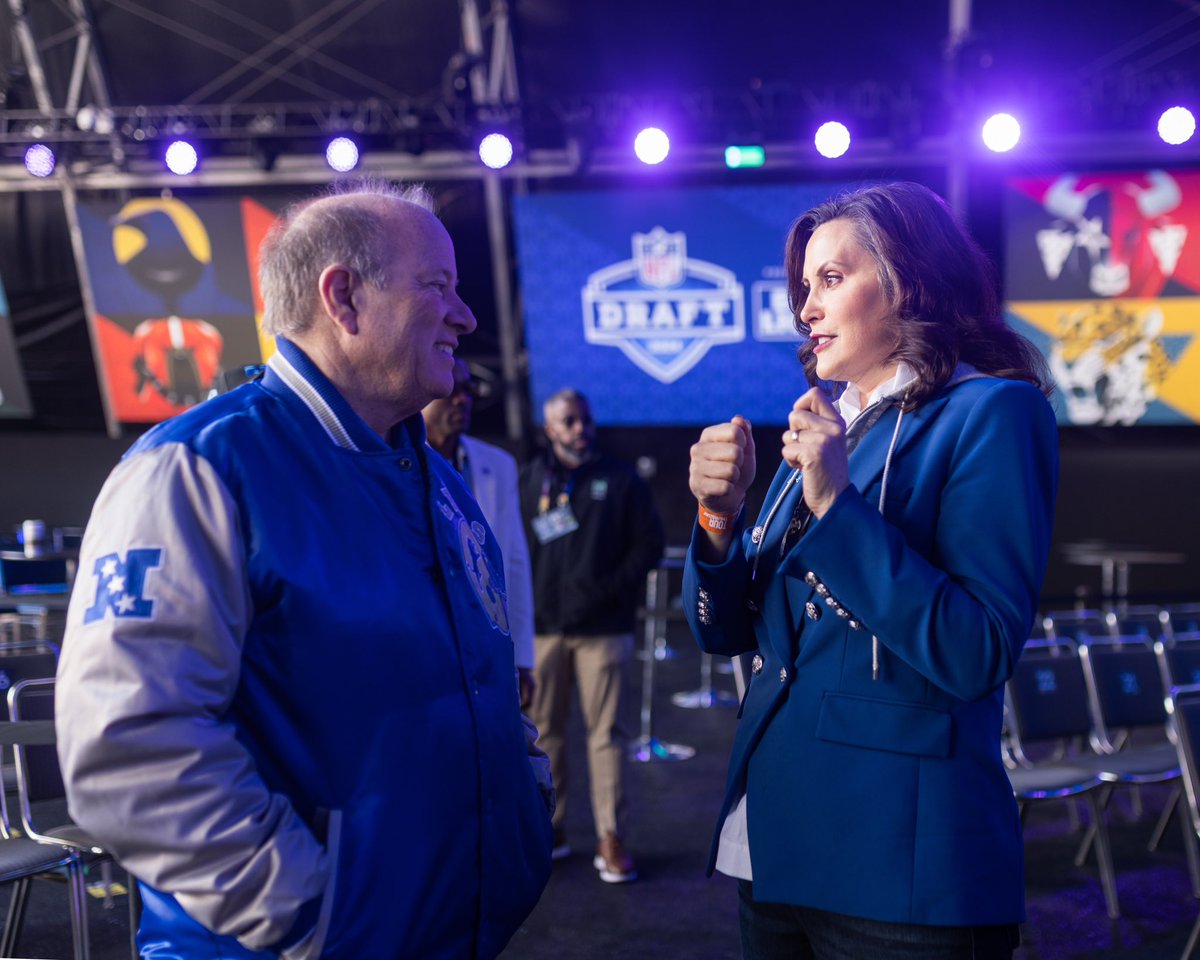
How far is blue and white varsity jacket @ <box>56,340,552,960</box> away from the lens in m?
1.17

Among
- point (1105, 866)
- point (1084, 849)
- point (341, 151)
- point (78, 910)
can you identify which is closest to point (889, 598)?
point (78, 910)

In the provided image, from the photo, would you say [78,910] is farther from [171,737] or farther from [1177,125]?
[1177,125]

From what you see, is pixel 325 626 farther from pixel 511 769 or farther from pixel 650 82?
pixel 650 82

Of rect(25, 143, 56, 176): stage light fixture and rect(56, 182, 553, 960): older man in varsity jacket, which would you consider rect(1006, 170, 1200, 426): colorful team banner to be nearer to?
rect(25, 143, 56, 176): stage light fixture

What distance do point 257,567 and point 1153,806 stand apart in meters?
5.13

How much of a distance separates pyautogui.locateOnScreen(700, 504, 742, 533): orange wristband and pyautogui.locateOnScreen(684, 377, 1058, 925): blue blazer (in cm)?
16

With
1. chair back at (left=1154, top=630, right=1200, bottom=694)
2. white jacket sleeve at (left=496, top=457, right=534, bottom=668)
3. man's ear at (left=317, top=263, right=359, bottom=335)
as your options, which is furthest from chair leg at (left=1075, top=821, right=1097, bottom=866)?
man's ear at (left=317, top=263, right=359, bottom=335)

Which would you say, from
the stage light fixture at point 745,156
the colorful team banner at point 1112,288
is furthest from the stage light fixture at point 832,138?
the colorful team banner at point 1112,288

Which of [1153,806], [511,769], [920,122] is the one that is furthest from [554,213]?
[511,769]

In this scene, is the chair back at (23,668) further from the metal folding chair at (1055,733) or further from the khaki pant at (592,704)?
the metal folding chair at (1055,733)

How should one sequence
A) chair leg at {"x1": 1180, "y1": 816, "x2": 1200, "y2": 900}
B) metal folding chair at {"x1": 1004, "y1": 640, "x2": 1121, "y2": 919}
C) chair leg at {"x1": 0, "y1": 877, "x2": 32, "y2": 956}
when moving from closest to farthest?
chair leg at {"x1": 0, "y1": 877, "x2": 32, "y2": 956}, metal folding chair at {"x1": 1004, "y1": 640, "x2": 1121, "y2": 919}, chair leg at {"x1": 1180, "y1": 816, "x2": 1200, "y2": 900}

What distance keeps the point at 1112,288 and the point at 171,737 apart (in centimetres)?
900

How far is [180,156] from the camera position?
28.0ft

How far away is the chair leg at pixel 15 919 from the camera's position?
3160mm
